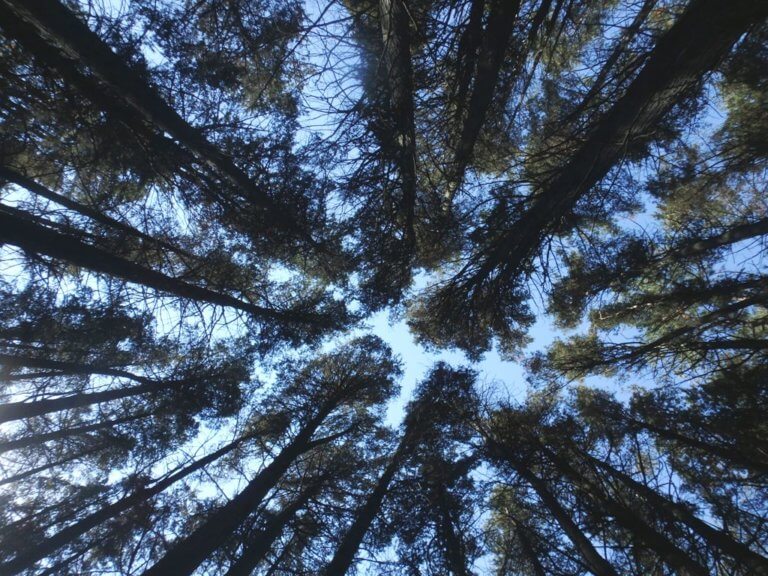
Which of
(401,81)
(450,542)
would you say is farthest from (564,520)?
(401,81)

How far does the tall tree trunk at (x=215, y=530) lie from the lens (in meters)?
4.96

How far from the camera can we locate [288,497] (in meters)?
9.56

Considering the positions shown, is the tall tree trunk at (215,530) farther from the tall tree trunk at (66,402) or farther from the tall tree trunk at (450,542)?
the tall tree trunk at (450,542)

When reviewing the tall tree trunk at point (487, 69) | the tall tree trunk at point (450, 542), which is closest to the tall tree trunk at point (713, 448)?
the tall tree trunk at point (450, 542)

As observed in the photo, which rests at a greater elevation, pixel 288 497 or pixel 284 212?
pixel 284 212

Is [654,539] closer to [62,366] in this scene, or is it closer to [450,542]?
[450,542]

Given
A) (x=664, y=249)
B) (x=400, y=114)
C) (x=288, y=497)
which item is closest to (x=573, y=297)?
(x=664, y=249)

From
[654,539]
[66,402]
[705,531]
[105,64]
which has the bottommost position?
[66,402]

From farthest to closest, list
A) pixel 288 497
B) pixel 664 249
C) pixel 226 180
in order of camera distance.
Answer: pixel 288 497
pixel 664 249
pixel 226 180

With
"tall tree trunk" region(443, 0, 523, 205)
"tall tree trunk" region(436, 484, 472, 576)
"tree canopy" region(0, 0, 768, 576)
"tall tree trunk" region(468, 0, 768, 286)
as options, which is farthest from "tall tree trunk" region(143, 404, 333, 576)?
"tall tree trunk" region(443, 0, 523, 205)

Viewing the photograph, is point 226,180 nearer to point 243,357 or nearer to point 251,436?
point 243,357

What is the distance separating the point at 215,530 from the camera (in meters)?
5.70

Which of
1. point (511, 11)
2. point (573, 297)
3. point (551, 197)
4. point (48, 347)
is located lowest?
point (48, 347)

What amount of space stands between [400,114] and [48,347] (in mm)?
8044
